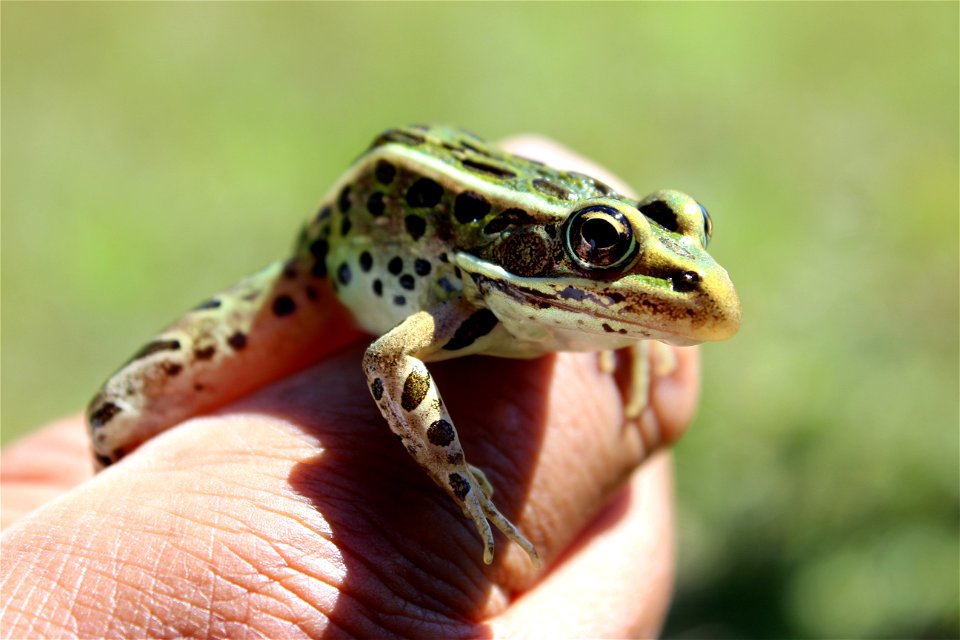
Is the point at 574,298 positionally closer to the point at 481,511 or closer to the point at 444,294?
the point at 444,294

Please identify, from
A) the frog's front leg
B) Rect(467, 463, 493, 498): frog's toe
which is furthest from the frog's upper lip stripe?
Rect(467, 463, 493, 498): frog's toe

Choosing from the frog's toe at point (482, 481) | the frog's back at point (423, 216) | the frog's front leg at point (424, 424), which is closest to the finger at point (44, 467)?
the frog's back at point (423, 216)

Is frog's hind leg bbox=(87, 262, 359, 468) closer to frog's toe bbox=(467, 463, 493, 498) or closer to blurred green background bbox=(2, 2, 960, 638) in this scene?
frog's toe bbox=(467, 463, 493, 498)

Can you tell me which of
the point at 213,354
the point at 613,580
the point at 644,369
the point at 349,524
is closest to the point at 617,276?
the point at 349,524

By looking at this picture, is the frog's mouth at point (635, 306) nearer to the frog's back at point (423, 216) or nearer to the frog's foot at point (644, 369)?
the frog's back at point (423, 216)

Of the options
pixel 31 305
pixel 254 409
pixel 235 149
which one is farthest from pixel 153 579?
pixel 235 149

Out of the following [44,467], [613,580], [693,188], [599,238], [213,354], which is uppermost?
[599,238]
